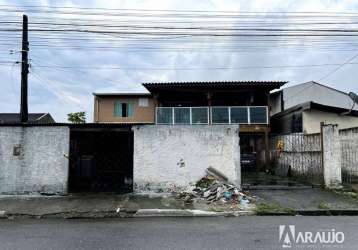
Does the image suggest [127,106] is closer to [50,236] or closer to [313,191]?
[313,191]

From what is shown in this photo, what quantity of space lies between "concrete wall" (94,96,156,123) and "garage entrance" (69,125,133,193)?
14372mm

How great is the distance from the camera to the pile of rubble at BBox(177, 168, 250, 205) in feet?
33.7

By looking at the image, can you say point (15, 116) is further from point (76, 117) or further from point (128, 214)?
point (128, 214)

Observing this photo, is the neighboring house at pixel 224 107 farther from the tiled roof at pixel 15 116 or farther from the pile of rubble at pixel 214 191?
the tiled roof at pixel 15 116

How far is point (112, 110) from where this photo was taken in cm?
2717

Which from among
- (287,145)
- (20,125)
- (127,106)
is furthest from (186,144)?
(127,106)

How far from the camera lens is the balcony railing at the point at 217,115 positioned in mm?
21250

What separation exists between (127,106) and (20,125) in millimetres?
15711

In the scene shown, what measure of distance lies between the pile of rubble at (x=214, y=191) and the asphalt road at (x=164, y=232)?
1.74 m

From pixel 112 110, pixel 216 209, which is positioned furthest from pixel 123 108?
pixel 216 209

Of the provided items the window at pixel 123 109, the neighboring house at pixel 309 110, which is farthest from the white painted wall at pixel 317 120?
the window at pixel 123 109

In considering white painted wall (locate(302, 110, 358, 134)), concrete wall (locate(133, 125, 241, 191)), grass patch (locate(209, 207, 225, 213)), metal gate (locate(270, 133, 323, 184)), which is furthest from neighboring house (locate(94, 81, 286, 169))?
grass patch (locate(209, 207, 225, 213))

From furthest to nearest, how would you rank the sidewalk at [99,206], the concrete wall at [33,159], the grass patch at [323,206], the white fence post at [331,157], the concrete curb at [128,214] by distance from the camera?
the white fence post at [331,157] → the concrete wall at [33,159] → the grass patch at [323,206] → the sidewalk at [99,206] → the concrete curb at [128,214]

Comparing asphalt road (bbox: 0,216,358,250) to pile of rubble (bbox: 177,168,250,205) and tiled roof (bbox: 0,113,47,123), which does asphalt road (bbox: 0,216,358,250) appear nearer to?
pile of rubble (bbox: 177,168,250,205)
